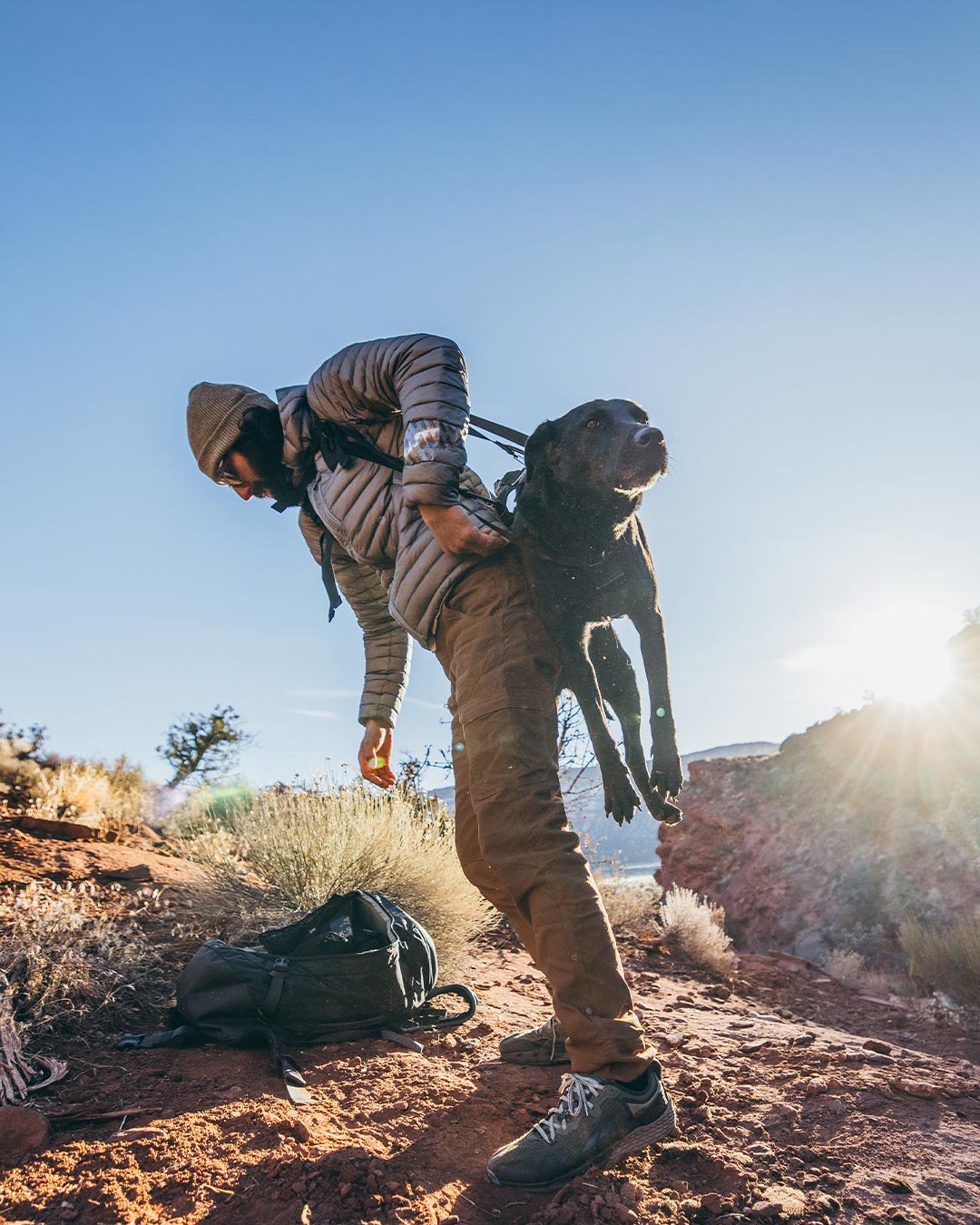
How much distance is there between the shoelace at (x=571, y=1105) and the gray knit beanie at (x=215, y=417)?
2.08 meters

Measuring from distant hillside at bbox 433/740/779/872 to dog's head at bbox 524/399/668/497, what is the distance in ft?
2.84

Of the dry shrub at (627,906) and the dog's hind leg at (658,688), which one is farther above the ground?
the dog's hind leg at (658,688)

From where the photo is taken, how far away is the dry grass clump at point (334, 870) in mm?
3734

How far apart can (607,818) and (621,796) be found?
1.80 feet

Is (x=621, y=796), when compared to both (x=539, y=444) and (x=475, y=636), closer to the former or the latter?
(x=475, y=636)

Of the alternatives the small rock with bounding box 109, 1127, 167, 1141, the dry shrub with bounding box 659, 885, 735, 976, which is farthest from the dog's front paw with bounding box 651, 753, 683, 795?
the dry shrub with bounding box 659, 885, 735, 976

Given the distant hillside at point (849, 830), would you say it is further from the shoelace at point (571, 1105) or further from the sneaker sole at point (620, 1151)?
the shoelace at point (571, 1105)

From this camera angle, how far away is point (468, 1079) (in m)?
2.14

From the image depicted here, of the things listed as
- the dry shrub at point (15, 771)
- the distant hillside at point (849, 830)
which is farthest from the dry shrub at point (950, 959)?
the dry shrub at point (15, 771)

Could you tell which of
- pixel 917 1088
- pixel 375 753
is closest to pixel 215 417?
pixel 375 753

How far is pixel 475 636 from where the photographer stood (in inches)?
75.9

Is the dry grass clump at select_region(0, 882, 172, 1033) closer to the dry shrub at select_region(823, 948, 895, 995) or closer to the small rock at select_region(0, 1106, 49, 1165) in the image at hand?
the small rock at select_region(0, 1106, 49, 1165)

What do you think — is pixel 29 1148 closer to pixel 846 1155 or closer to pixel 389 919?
pixel 389 919

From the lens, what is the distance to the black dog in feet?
6.04
